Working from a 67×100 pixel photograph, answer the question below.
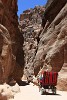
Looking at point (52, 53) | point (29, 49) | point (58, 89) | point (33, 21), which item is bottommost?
point (58, 89)

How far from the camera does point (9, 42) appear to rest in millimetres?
23594

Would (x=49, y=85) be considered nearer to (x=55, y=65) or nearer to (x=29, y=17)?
(x=55, y=65)

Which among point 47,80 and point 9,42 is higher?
point 9,42

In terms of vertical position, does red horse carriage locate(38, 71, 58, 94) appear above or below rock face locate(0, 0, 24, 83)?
below

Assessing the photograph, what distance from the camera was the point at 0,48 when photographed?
21672mm

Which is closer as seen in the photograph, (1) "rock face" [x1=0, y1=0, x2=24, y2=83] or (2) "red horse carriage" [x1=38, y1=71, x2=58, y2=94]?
(2) "red horse carriage" [x1=38, y1=71, x2=58, y2=94]

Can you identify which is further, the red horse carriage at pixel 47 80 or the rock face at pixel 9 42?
the rock face at pixel 9 42

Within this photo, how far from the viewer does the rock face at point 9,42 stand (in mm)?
22047

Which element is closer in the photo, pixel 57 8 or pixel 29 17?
pixel 57 8

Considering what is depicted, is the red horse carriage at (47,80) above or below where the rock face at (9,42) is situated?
below

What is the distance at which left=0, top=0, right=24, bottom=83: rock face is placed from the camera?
22.0 meters

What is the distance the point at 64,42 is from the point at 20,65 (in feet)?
57.0

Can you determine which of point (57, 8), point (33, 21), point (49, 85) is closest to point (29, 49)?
point (33, 21)

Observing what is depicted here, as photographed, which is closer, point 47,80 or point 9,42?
point 47,80
